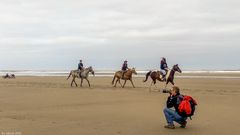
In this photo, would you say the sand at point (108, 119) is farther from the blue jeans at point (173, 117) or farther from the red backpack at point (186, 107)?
the red backpack at point (186, 107)

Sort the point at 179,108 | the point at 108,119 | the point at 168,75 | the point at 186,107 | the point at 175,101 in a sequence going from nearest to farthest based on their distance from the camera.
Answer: the point at 186,107 < the point at 179,108 < the point at 175,101 < the point at 108,119 < the point at 168,75

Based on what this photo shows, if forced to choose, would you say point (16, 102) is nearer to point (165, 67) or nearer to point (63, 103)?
point (63, 103)

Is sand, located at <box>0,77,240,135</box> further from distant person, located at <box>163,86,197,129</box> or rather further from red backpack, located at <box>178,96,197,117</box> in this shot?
red backpack, located at <box>178,96,197,117</box>

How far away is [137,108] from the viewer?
1691 cm

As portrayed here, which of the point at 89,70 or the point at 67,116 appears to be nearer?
the point at 67,116

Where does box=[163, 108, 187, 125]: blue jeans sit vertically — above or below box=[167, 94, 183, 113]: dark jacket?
below

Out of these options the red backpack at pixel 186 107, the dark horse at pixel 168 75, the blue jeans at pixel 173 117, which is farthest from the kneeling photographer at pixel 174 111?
the dark horse at pixel 168 75

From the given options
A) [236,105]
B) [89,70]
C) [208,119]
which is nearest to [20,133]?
[208,119]

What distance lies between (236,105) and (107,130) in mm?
7765

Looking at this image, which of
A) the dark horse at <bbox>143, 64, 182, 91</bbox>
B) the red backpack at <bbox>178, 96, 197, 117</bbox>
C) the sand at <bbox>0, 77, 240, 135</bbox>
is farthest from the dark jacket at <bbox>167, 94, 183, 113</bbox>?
the dark horse at <bbox>143, 64, 182, 91</bbox>

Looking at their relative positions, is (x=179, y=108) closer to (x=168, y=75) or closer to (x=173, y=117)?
(x=173, y=117)

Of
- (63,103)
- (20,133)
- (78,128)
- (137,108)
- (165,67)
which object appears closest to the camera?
(20,133)

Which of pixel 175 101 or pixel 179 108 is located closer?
pixel 179 108

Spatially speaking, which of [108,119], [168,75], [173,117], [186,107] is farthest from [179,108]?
[168,75]
